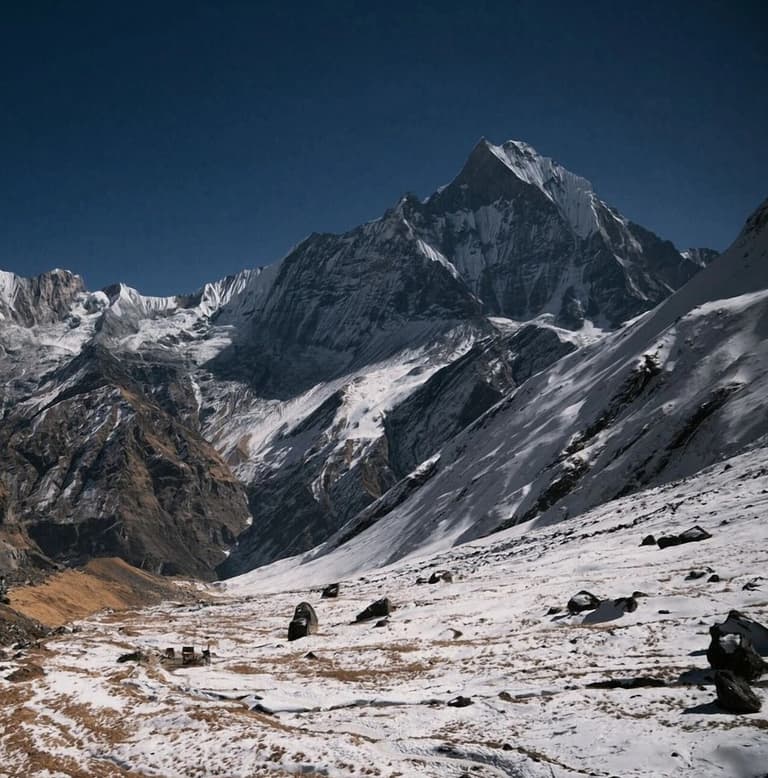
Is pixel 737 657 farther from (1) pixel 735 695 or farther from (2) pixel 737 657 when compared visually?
(1) pixel 735 695

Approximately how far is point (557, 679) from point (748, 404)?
7254 centimetres

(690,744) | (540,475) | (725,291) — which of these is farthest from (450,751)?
(725,291)

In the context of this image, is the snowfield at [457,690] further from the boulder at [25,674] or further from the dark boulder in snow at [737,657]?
the dark boulder in snow at [737,657]

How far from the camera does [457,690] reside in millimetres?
26672

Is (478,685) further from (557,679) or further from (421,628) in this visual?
(421,628)

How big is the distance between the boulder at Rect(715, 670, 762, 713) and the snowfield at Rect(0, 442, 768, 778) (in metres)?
0.46

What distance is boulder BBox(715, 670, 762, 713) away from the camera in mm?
19109

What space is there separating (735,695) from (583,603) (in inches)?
682

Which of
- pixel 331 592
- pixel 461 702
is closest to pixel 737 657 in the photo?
pixel 461 702

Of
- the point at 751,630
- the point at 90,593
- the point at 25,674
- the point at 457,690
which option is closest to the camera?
the point at 751,630

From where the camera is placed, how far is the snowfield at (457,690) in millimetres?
19328

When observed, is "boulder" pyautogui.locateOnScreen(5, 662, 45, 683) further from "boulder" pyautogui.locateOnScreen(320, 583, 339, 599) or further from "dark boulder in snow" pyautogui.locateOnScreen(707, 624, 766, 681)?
"boulder" pyautogui.locateOnScreen(320, 583, 339, 599)

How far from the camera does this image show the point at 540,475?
4833 inches

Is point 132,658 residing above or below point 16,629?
above
